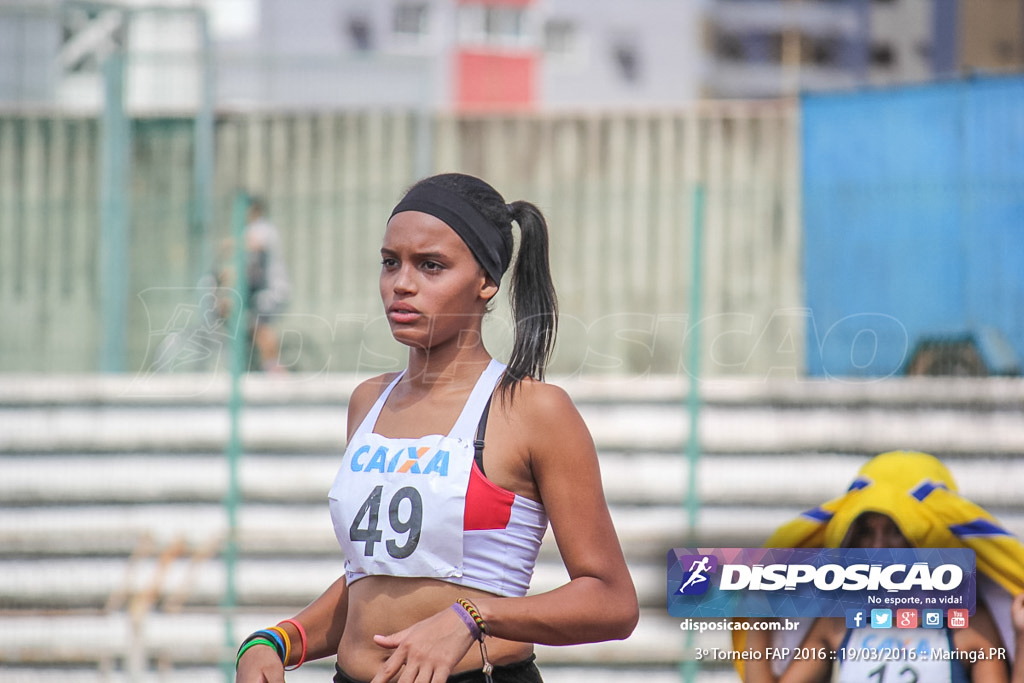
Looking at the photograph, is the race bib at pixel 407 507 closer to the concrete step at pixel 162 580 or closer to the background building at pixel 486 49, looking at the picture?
the concrete step at pixel 162 580

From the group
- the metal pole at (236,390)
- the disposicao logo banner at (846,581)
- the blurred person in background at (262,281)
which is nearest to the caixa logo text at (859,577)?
the disposicao logo banner at (846,581)

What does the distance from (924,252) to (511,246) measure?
5451 mm

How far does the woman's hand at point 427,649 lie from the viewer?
6.23 feet

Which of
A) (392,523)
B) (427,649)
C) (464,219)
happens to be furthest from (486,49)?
(427,649)

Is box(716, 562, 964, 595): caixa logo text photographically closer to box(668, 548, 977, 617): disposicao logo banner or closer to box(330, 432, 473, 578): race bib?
box(668, 548, 977, 617): disposicao logo banner

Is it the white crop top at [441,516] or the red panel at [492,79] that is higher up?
the red panel at [492,79]

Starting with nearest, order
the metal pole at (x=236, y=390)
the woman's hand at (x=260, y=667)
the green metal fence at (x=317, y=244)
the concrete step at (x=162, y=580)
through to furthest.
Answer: the woman's hand at (x=260, y=667), the concrete step at (x=162, y=580), the metal pole at (x=236, y=390), the green metal fence at (x=317, y=244)

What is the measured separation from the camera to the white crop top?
2.08m

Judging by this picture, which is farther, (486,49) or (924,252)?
(486,49)

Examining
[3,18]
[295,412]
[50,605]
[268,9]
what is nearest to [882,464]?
[295,412]

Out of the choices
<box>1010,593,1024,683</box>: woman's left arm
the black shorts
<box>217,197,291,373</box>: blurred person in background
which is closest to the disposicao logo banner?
<box>1010,593,1024,683</box>: woman's left arm

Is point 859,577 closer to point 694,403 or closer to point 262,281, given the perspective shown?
point 694,403

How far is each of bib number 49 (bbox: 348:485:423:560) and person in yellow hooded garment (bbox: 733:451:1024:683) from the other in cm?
182

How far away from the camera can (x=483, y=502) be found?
2.08 m
